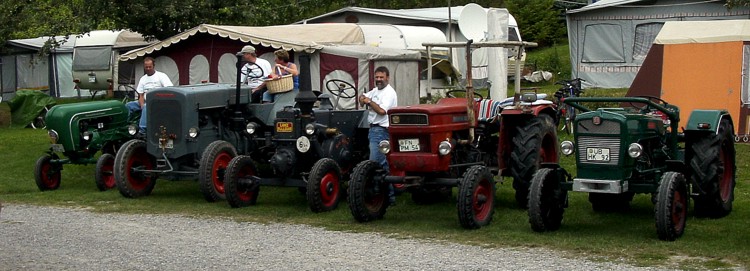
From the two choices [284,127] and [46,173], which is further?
[46,173]

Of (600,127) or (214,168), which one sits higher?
(600,127)

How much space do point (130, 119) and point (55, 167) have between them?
117 cm

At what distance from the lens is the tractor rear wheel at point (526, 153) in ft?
37.1

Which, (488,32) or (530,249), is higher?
(488,32)

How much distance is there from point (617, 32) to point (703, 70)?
7597 millimetres

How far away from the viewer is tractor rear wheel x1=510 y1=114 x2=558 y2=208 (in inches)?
446

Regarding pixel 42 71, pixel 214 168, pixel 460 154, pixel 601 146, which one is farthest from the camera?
pixel 42 71

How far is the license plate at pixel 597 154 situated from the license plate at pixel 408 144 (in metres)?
1.74

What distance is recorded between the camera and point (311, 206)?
11570mm

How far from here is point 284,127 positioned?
12.4 m

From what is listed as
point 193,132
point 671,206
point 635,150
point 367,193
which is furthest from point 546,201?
point 193,132

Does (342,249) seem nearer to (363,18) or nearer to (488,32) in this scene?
(488,32)

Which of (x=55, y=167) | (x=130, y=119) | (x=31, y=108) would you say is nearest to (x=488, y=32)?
(x=130, y=119)

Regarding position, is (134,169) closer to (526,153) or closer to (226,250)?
(226,250)
